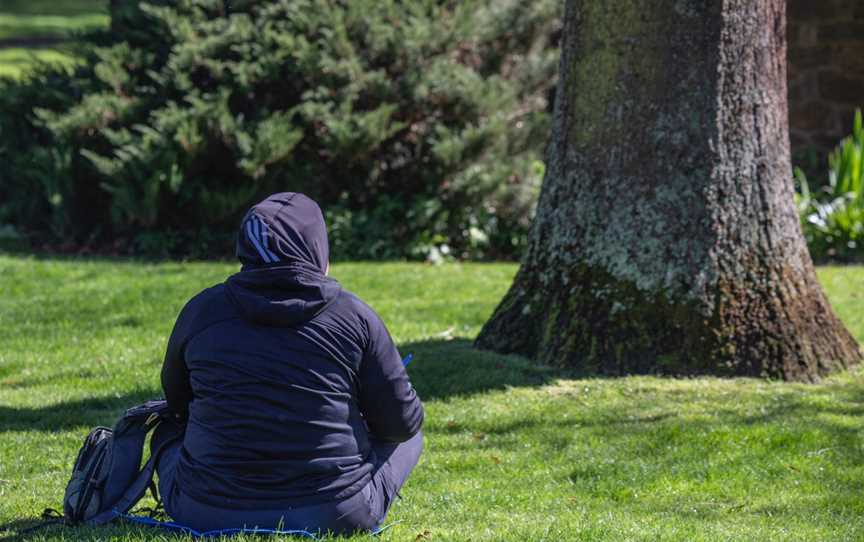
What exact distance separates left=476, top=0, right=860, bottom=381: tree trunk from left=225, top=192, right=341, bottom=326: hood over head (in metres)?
3.13

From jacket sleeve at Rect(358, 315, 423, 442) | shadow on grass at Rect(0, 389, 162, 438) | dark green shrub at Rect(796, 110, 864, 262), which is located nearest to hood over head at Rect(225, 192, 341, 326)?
jacket sleeve at Rect(358, 315, 423, 442)

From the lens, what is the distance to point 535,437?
600 centimetres

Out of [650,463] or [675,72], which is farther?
[675,72]

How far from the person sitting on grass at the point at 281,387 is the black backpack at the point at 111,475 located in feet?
0.89

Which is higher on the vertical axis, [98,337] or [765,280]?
[765,280]

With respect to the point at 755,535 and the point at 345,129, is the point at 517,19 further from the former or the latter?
the point at 755,535

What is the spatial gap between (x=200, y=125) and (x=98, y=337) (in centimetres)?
296

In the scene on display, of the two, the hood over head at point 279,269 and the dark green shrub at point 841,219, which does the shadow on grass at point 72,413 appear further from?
the dark green shrub at point 841,219

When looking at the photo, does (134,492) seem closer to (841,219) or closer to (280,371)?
(280,371)

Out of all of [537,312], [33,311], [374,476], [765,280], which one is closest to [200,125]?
[33,311]

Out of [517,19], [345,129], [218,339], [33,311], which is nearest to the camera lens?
[218,339]

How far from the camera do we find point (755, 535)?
4.55 meters

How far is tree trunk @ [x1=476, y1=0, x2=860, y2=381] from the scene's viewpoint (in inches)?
259

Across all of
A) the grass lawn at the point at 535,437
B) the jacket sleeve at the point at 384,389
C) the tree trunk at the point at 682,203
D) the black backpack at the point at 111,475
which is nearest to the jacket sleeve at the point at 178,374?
the black backpack at the point at 111,475
